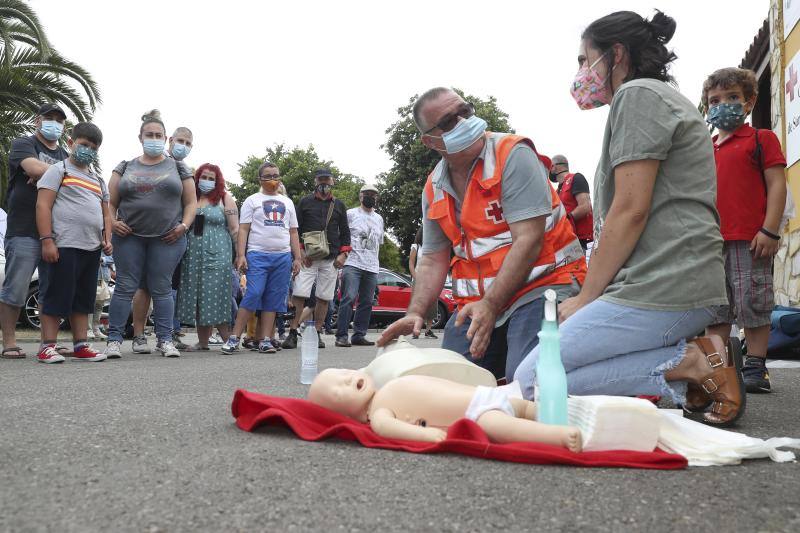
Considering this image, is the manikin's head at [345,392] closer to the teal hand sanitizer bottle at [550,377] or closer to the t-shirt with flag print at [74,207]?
the teal hand sanitizer bottle at [550,377]

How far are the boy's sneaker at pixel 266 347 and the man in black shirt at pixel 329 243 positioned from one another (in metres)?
0.94

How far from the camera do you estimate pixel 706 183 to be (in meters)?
2.80

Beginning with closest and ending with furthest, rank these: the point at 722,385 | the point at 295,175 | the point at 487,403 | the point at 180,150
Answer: the point at 487,403, the point at 722,385, the point at 180,150, the point at 295,175

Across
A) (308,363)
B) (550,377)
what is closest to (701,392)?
(550,377)

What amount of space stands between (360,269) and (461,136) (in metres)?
5.92

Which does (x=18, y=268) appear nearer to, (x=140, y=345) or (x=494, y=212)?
(x=140, y=345)

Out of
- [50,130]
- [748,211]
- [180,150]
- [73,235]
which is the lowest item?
[73,235]

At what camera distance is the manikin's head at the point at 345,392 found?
8.72ft

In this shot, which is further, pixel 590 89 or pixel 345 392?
pixel 590 89

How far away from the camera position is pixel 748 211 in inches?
173

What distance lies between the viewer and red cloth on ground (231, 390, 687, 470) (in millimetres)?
2113

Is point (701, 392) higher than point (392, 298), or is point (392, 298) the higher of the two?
point (392, 298)

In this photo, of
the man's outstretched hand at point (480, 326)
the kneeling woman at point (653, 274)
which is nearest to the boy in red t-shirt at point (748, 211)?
the kneeling woman at point (653, 274)

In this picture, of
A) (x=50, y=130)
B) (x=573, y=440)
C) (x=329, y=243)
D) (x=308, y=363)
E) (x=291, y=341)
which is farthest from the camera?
(x=329, y=243)
